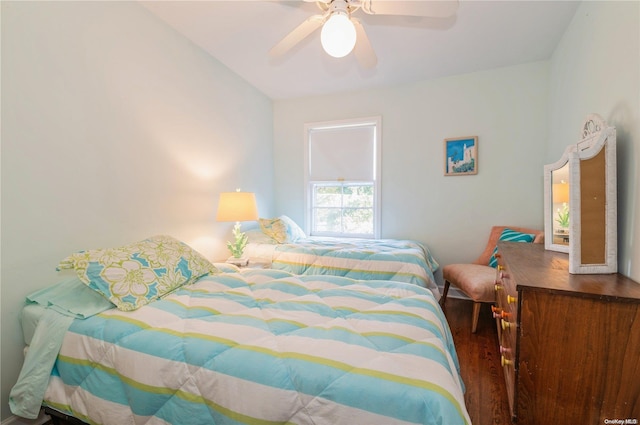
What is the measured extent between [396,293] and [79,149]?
214 cm

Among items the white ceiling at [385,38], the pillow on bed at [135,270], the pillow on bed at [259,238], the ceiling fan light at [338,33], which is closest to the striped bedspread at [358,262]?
the pillow on bed at [259,238]

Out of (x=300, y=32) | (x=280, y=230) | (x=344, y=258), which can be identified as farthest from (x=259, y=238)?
(x=300, y=32)

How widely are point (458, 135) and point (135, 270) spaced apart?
342 cm

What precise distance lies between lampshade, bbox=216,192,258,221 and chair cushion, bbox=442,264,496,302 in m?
2.13

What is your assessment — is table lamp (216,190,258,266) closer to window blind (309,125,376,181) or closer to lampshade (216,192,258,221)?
lampshade (216,192,258,221)

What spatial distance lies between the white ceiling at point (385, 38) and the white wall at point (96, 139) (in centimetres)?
30

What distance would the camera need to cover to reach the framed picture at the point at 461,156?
10.5 feet

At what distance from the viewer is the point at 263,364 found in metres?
0.93

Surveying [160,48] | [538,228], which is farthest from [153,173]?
[538,228]

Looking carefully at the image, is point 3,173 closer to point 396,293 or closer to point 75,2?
point 75,2

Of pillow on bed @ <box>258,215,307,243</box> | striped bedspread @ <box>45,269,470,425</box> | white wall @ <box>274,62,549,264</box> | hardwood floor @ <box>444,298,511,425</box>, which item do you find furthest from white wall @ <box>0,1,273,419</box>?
hardwood floor @ <box>444,298,511,425</box>

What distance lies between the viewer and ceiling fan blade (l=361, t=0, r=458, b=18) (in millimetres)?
1468

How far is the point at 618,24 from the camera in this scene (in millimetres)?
1487

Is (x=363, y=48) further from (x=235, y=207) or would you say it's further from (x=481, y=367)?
(x=481, y=367)
